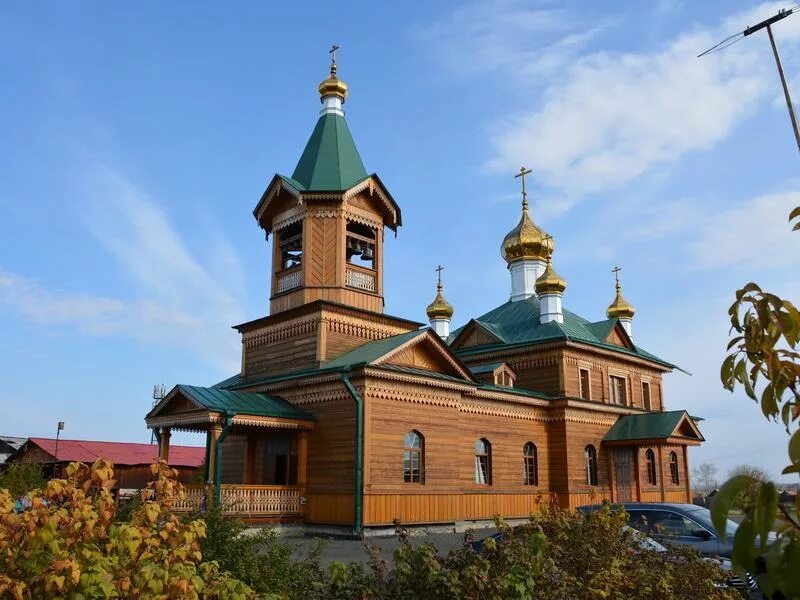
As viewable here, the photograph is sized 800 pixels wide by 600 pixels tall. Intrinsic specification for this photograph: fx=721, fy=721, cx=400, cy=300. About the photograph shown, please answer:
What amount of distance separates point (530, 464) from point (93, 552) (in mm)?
20883

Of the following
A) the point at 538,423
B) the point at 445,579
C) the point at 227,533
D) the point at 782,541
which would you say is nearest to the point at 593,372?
the point at 538,423

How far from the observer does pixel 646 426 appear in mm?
26375

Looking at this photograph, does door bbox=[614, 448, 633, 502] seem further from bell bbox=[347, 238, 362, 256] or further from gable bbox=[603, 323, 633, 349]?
bell bbox=[347, 238, 362, 256]

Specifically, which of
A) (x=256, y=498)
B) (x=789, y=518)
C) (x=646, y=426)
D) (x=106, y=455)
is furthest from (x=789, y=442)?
(x=106, y=455)

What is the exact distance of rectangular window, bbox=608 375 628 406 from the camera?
2792cm

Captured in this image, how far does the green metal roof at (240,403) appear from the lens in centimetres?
1753

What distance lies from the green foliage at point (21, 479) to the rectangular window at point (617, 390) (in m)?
19.7

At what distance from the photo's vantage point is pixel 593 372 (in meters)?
26.9

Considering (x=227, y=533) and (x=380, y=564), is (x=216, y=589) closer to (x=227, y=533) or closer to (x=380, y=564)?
(x=380, y=564)

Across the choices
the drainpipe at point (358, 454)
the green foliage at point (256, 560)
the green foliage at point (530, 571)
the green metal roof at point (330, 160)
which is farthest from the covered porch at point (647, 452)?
the green foliage at point (256, 560)

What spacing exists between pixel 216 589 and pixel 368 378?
43.8 ft

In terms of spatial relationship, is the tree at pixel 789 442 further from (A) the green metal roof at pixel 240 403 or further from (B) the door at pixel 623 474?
(B) the door at pixel 623 474

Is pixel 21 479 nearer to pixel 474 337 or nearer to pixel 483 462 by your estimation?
pixel 483 462

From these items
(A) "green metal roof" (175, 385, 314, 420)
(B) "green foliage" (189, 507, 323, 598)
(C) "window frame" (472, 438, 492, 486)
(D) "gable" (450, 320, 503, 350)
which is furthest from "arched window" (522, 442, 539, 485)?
(B) "green foliage" (189, 507, 323, 598)
